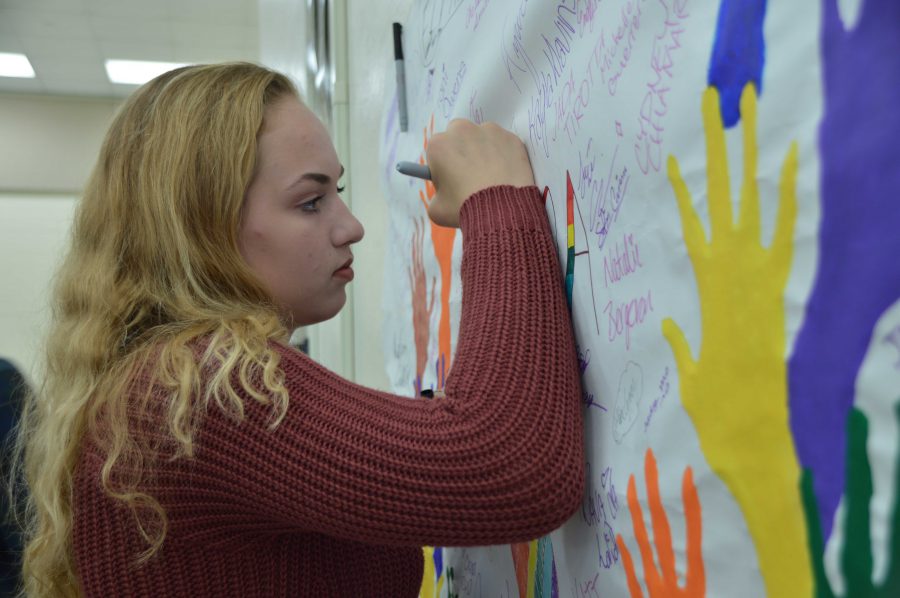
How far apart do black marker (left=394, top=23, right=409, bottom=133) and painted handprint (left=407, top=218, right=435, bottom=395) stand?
0.45ft

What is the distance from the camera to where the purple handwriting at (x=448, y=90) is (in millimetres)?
791

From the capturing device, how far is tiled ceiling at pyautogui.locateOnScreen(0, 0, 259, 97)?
3.78 metres

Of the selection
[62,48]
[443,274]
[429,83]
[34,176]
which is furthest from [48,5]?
[443,274]

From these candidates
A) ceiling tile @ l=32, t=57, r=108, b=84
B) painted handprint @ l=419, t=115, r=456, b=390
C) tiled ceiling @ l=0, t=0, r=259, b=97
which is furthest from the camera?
ceiling tile @ l=32, t=57, r=108, b=84

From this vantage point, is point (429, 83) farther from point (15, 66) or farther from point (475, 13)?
point (15, 66)

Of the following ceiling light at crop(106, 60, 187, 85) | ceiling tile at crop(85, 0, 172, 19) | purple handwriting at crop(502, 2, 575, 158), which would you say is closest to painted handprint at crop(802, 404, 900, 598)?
purple handwriting at crop(502, 2, 575, 158)

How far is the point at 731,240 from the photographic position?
375 mm

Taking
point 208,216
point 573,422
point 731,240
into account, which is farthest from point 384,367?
point 731,240

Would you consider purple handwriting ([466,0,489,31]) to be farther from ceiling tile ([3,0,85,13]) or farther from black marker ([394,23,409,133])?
ceiling tile ([3,0,85,13])

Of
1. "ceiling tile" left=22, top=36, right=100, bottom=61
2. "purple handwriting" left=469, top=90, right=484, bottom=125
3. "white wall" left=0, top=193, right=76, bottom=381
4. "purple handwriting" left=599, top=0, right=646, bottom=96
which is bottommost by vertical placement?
"purple handwriting" left=599, top=0, right=646, bottom=96

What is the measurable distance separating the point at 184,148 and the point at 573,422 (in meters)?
0.39

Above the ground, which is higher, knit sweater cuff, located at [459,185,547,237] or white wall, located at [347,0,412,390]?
white wall, located at [347,0,412,390]

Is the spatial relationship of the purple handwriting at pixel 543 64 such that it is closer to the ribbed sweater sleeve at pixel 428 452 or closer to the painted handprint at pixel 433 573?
the ribbed sweater sleeve at pixel 428 452

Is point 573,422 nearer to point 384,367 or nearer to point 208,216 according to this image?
point 208,216
